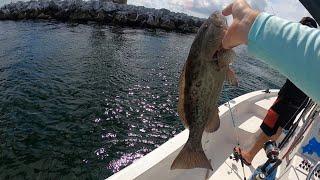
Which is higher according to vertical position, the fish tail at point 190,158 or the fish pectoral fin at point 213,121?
the fish pectoral fin at point 213,121

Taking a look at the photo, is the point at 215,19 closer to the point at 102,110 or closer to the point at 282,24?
the point at 282,24

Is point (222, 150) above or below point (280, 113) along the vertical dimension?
below

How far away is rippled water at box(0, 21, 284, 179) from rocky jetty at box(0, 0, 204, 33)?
1755 cm

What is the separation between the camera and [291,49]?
1575 mm

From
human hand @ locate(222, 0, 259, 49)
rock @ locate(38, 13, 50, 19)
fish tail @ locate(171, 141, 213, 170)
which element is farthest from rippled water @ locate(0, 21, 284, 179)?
rock @ locate(38, 13, 50, 19)

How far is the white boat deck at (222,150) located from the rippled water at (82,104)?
3356mm

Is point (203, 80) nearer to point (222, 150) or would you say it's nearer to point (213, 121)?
point (213, 121)

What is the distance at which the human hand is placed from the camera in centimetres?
184

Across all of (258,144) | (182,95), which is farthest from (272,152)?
(182,95)

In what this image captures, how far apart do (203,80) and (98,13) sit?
45659mm

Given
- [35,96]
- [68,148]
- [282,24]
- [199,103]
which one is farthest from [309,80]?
[35,96]

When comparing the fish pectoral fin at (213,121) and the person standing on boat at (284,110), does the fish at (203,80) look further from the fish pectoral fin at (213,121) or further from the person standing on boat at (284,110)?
the person standing on boat at (284,110)

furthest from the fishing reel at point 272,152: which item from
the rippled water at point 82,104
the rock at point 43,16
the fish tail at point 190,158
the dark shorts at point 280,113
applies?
the rock at point 43,16

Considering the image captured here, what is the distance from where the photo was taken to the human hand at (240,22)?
6.04 ft
